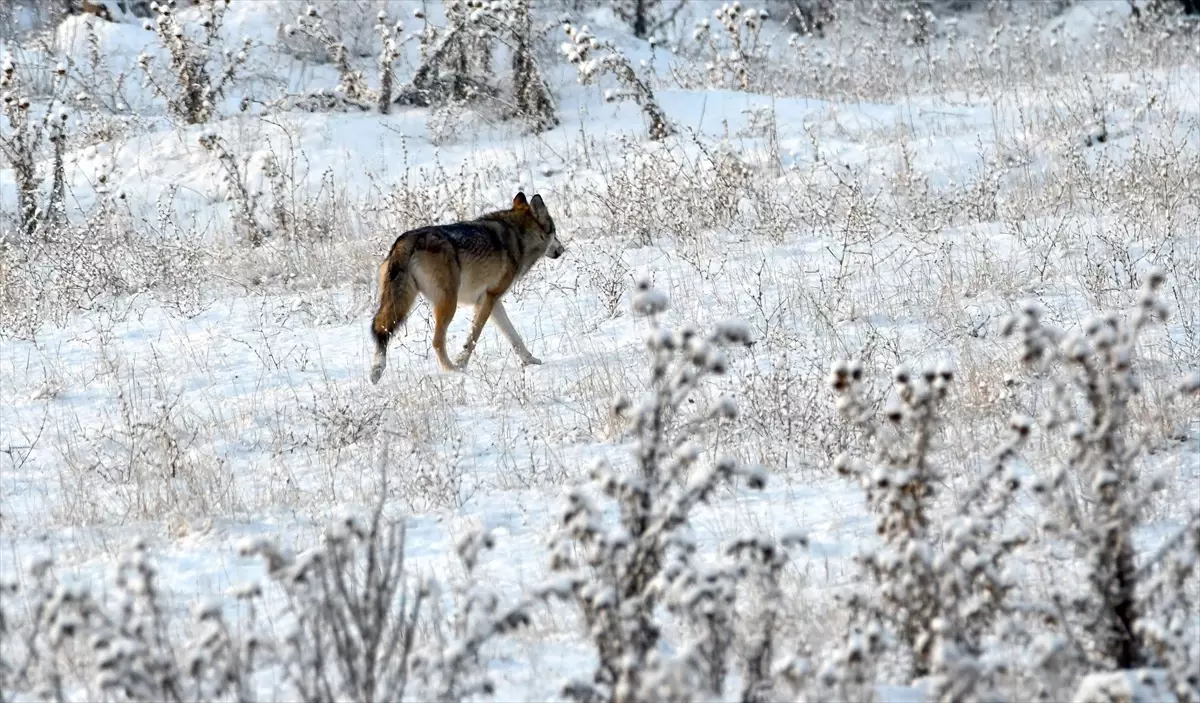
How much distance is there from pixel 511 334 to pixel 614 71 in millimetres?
5344

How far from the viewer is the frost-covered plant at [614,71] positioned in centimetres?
1164

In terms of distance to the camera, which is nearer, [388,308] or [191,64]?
[388,308]

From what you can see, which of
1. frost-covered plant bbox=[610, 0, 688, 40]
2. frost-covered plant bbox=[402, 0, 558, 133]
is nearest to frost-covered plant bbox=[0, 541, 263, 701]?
frost-covered plant bbox=[402, 0, 558, 133]

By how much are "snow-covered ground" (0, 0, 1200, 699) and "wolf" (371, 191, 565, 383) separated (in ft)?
0.85

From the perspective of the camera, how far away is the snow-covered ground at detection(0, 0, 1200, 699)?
17.9ft

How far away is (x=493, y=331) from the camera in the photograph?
9.11 m

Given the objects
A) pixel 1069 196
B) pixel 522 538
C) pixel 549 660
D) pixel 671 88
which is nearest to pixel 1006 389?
pixel 522 538

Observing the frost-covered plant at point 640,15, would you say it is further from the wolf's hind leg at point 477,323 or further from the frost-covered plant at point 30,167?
the wolf's hind leg at point 477,323

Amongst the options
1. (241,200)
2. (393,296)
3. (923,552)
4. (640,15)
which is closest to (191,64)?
(241,200)

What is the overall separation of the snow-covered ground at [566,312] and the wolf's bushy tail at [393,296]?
0.25m

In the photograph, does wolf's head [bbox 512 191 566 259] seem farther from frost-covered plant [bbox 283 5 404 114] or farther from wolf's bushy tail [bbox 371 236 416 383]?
frost-covered plant [bbox 283 5 404 114]

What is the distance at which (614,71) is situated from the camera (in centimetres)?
1288

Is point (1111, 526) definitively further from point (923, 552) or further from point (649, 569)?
point (649, 569)

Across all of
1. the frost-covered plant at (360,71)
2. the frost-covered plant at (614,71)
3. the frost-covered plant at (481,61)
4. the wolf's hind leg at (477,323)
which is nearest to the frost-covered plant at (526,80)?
the frost-covered plant at (481,61)
